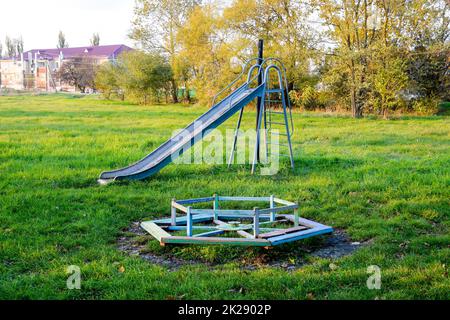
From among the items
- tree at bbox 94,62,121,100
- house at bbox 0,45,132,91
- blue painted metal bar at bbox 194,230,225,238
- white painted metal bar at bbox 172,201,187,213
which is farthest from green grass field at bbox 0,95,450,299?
house at bbox 0,45,132,91

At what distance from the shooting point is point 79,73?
175 ft

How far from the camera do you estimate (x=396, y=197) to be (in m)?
6.44

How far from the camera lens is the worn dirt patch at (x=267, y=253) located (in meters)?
4.26

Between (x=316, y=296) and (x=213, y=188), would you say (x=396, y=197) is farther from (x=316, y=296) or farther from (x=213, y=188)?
(x=316, y=296)

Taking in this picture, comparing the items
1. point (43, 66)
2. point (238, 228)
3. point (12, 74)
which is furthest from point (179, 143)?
point (12, 74)

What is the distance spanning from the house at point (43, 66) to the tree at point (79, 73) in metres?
4.51

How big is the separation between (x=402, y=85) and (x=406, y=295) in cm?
1615

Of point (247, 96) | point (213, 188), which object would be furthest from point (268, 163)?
point (213, 188)

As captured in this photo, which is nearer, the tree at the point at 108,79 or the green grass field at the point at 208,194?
the green grass field at the point at 208,194

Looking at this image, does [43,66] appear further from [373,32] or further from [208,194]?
[208,194]

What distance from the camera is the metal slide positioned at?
24.7 ft

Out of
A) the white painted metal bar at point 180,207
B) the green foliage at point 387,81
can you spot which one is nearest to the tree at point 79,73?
the green foliage at point 387,81

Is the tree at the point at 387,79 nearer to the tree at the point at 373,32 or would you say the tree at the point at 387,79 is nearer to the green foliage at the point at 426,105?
the tree at the point at 373,32

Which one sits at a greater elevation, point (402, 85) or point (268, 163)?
point (402, 85)
